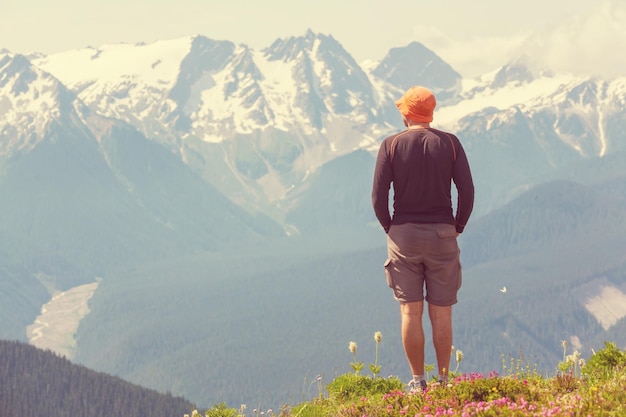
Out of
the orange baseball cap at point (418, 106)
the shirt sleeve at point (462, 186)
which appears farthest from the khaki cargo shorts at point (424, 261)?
the orange baseball cap at point (418, 106)

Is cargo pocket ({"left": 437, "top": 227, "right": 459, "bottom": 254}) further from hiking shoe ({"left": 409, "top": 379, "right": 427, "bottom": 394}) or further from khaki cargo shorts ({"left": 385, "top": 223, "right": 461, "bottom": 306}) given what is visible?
hiking shoe ({"left": 409, "top": 379, "right": 427, "bottom": 394})

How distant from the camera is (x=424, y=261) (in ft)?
59.1

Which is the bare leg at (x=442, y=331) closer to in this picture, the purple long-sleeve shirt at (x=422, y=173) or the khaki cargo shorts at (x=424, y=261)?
the khaki cargo shorts at (x=424, y=261)

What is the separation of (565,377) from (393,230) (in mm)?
3888

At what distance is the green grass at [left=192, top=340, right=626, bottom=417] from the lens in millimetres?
14586

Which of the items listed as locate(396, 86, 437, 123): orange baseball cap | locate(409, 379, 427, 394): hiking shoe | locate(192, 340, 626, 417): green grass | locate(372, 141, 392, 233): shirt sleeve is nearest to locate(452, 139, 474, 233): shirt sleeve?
locate(396, 86, 437, 123): orange baseball cap

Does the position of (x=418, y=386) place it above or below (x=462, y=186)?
below

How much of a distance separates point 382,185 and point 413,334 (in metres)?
2.67

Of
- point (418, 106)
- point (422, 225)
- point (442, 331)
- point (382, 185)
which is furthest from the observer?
point (418, 106)

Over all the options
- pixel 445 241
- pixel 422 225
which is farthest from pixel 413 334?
pixel 422 225

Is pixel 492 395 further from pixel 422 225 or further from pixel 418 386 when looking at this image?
pixel 422 225

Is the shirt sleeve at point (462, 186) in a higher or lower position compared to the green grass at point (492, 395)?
higher

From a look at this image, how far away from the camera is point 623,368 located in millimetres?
18641

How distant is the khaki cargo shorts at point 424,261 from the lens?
17.9m
